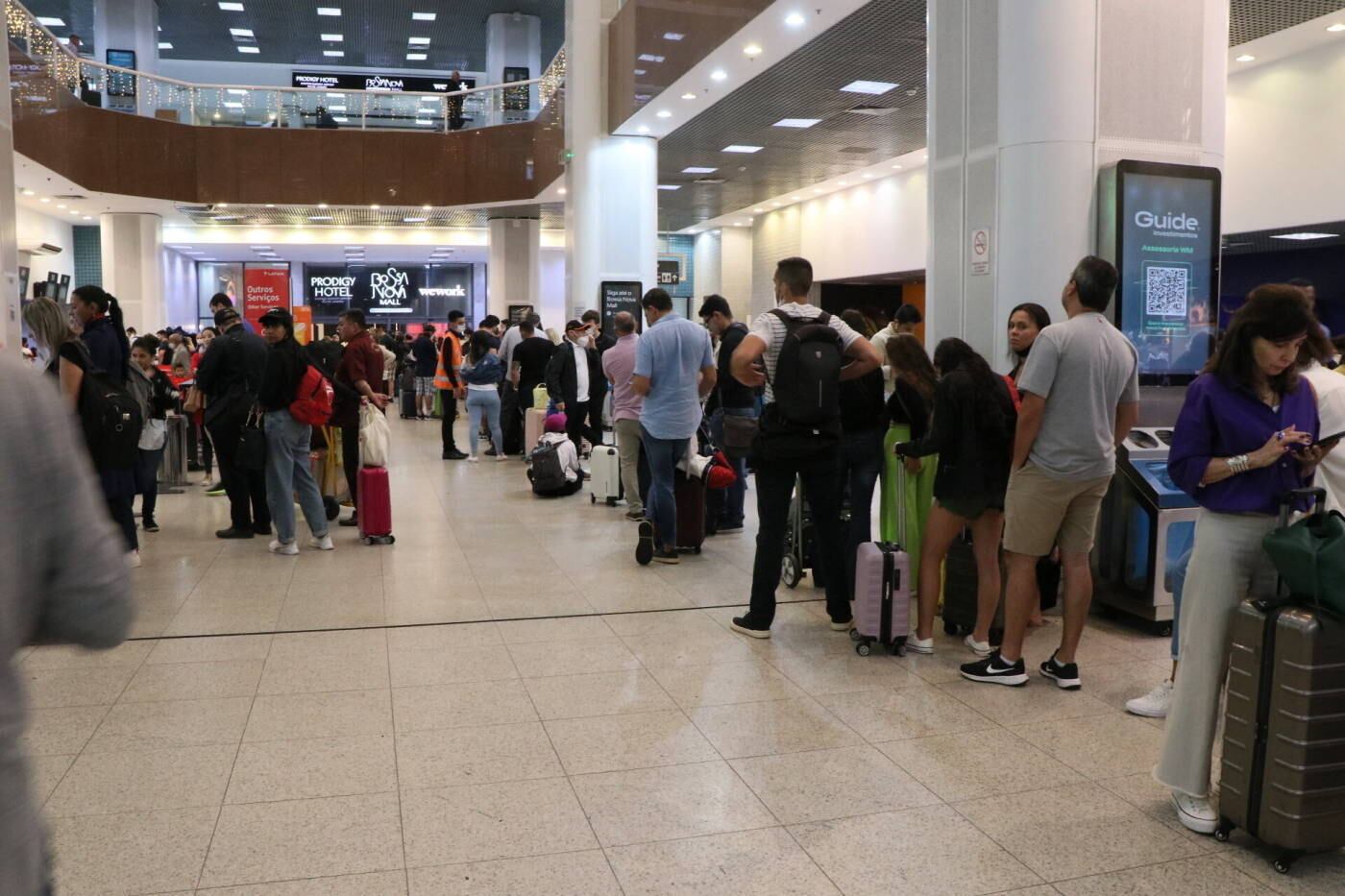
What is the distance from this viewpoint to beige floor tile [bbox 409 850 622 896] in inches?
112

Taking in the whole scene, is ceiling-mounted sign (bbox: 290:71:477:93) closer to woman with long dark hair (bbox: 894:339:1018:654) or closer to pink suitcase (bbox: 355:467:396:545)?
pink suitcase (bbox: 355:467:396:545)

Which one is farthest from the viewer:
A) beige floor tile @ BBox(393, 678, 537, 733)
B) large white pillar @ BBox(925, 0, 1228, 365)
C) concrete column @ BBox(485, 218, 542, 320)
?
concrete column @ BBox(485, 218, 542, 320)

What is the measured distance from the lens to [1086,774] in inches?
143

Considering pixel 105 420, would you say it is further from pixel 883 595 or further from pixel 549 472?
pixel 549 472

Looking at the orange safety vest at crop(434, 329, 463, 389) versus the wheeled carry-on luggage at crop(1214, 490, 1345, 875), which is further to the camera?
the orange safety vest at crop(434, 329, 463, 389)

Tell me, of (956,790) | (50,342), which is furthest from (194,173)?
(956,790)

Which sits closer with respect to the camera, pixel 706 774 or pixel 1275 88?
pixel 706 774

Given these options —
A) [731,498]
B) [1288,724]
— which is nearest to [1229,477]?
[1288,724]

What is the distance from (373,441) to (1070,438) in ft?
16.9

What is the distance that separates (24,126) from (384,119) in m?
6.77

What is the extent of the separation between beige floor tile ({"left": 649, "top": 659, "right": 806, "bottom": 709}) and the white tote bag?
3790 millimetres

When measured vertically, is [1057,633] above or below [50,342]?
below

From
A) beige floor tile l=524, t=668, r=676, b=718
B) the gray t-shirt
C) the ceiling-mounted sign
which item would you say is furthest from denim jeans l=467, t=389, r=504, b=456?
the ceiling-mounted sign

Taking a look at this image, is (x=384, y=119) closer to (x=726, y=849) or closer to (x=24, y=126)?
(x=24, y=126)
